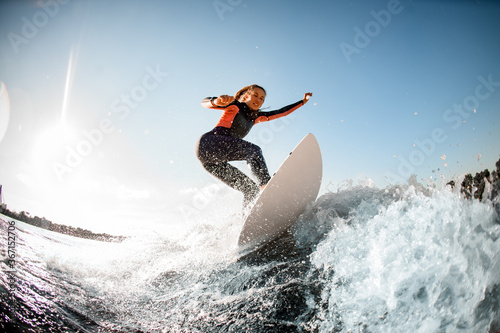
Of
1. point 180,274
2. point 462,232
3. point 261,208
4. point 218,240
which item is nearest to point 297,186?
point 261,208

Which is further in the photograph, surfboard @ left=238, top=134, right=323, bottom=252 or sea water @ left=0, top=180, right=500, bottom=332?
surfboard @ left=238, top=134, right=323, bottom=252

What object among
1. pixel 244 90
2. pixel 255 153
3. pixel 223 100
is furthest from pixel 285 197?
pixel 244 90

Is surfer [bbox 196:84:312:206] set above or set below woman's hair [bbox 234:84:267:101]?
below

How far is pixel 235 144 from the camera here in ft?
12.2

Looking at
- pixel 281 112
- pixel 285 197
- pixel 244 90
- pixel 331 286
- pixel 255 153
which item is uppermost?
pixel 244 90

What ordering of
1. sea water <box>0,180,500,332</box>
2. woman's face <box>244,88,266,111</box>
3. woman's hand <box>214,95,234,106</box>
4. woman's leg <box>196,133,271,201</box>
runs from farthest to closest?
woman's face <box>244,88,266,111</box>
woman's hand <box>214,95,234,106</box>
woman's leg <box>196,133,271,201</box>
sea water <box>0,180,500,332</box>

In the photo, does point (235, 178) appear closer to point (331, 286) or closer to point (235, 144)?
point (235, 144)

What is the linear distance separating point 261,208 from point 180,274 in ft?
5.71

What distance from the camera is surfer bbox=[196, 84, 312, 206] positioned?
3.69m

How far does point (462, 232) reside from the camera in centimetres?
167

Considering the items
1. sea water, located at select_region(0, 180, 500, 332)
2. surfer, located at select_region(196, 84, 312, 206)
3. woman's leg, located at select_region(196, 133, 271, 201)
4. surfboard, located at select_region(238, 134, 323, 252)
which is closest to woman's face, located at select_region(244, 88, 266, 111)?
surfer, located at select_region(196, 84, 312, 206)

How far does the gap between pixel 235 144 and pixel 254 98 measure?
1174 mm

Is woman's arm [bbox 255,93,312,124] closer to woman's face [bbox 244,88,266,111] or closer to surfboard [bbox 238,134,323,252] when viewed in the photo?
woman's face [bbox 244,88,266,111]

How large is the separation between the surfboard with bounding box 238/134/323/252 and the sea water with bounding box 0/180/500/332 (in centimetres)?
24
